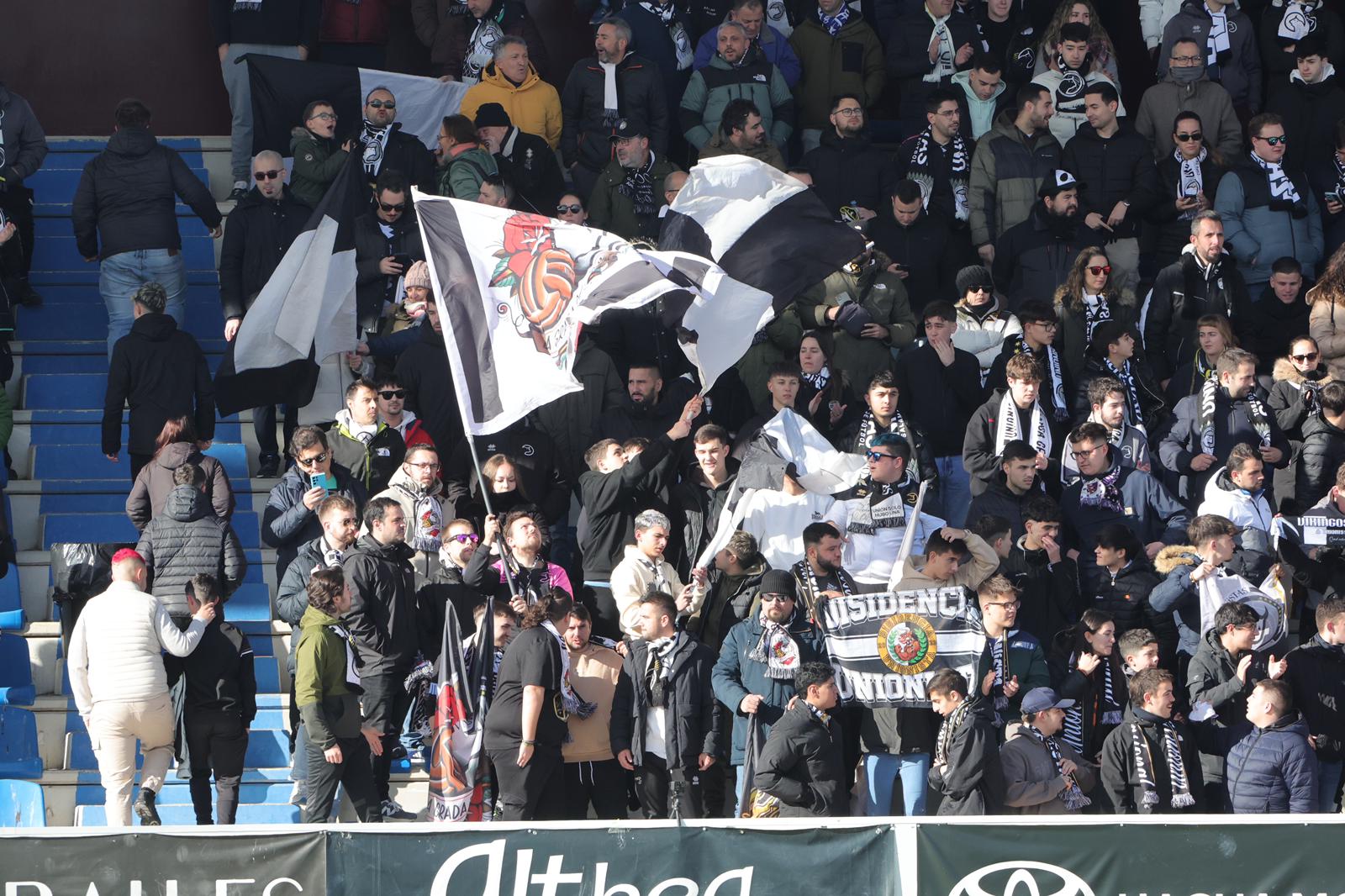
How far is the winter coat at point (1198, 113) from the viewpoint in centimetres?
1689

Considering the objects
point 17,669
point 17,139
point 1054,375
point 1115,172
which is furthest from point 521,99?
point 17,669

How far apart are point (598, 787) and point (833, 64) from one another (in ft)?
24.0

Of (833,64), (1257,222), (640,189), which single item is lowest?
(1257,222)

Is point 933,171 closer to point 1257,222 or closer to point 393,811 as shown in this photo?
point 1257,222

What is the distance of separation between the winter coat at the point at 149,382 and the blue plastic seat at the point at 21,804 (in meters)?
2.82

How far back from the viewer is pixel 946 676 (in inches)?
450

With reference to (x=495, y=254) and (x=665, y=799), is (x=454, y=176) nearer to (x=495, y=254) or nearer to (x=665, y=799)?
(x=495, y=254)

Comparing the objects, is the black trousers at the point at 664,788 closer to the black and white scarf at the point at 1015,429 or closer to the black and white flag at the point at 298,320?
the black and white scarf at the point at 1015,429

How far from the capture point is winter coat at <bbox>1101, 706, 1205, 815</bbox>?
456 inches

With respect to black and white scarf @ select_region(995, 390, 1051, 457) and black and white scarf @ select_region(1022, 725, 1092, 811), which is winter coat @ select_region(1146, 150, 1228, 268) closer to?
black and white scarf @ select_region(995, 390, 1051, 457)

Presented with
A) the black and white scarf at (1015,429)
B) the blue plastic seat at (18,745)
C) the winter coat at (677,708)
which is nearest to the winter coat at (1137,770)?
the winter coat at (677,708)

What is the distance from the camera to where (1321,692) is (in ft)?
39.7

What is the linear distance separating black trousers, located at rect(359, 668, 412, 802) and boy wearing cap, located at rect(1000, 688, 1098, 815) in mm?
3159

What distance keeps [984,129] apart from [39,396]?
23.2ft
